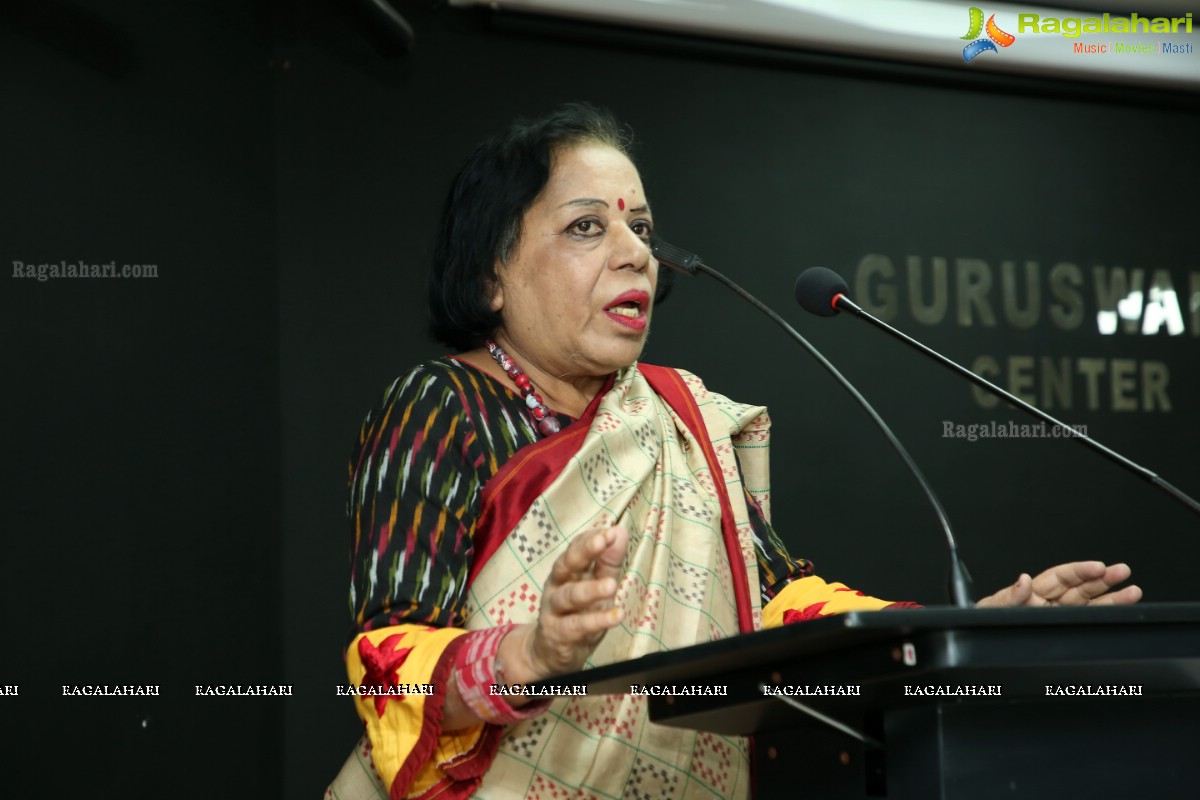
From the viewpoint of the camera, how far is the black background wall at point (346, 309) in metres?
2.39

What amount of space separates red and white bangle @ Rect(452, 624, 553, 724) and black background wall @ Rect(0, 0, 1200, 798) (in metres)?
1.16

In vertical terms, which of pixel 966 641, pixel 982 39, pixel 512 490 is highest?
pixel 982 39

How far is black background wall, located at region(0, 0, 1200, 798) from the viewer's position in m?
2.39

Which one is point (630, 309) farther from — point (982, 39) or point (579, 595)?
point (982, 39)

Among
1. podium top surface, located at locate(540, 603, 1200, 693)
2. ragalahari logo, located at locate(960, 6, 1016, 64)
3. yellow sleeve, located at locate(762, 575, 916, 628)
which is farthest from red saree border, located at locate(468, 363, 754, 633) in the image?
ragalahari logo, located at locate(960, 6, 1016, 64)

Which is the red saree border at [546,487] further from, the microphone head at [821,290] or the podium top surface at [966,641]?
the podium top surface at [966,641]

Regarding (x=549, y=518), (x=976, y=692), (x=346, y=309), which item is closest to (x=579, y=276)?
(x=549, y=518)

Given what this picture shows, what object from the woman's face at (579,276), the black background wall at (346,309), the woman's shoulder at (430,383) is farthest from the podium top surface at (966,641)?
the black background wall at (346,309)

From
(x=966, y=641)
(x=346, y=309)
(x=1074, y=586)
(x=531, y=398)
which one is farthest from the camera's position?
(x=346, y=309)

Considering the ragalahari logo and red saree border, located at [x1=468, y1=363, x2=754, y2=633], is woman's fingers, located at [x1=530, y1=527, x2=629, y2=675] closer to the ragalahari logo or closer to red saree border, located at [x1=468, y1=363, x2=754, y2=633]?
red saree border, located at [x1=468, y1=363, x2=754, y2=633]

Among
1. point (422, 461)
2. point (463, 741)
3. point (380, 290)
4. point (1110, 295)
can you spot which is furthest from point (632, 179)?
point (1110, 295)

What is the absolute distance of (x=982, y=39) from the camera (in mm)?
3781

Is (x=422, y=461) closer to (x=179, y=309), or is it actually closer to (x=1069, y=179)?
(x=179, y=309)

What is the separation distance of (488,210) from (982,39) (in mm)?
2295
